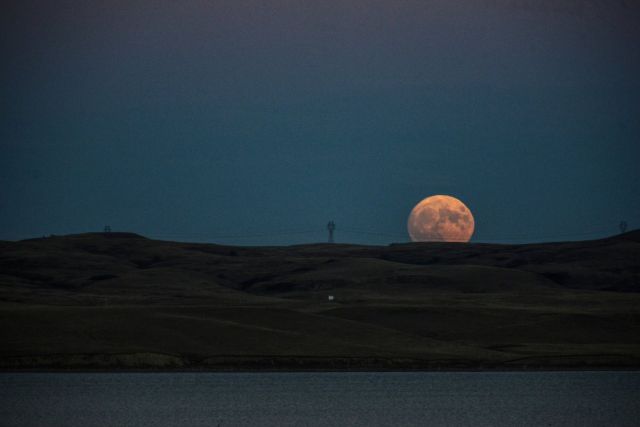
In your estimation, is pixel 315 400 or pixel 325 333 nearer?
pixel 315 400

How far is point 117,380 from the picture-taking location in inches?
3593

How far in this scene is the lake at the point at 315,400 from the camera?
65.2 m

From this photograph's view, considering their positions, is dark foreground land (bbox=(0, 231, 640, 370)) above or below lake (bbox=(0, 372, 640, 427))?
above

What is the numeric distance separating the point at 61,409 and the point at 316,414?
55.1 feet

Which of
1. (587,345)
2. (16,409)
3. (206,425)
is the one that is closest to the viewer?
(206,425)

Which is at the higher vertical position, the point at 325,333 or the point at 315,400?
the point at 325,333

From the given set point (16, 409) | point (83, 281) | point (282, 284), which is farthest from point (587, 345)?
point (83, 281)

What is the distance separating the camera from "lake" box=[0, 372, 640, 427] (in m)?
65.2

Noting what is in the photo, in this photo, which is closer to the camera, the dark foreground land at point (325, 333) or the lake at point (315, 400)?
the lake at point (315, 400)

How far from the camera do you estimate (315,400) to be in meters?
76.4

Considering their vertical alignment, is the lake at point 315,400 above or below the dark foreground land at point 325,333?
below

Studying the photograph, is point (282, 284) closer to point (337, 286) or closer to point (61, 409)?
point (337, 286)

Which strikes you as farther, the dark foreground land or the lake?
the dark foreground land

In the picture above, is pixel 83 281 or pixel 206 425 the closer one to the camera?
pixel 206 425
